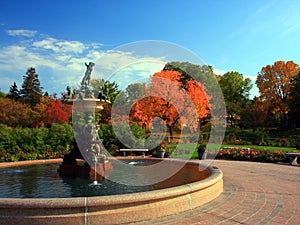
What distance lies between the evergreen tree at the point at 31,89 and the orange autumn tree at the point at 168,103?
115ft

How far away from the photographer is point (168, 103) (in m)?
29.7

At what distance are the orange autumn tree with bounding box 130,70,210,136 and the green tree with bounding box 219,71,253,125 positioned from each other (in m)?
21.5

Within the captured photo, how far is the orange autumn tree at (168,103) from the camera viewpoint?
2861cm

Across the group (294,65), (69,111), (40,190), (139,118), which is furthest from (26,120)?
(294,65)

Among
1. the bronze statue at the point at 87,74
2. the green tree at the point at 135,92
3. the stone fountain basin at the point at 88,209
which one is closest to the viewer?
the stone fountain basin at the point at 88,209

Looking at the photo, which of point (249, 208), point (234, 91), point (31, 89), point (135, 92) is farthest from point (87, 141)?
point (31, 89)

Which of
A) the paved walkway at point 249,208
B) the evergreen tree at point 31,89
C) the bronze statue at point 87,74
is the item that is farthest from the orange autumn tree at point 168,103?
the evergreen tree at point 31,89

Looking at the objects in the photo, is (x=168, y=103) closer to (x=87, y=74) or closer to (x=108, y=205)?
(x=87, y=74)

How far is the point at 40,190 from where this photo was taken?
7.86 metres

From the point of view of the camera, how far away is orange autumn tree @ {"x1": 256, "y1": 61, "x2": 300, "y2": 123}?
48.9m

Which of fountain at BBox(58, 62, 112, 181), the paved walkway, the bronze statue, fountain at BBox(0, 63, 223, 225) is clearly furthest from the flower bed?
the bronze statue

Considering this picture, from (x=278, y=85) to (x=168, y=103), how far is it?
2930cm

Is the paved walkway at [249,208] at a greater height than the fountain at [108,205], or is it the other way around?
the fountain at [108,205]

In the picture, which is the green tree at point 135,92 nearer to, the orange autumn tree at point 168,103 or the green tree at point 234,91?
the orange autumn tree at point 168,103
